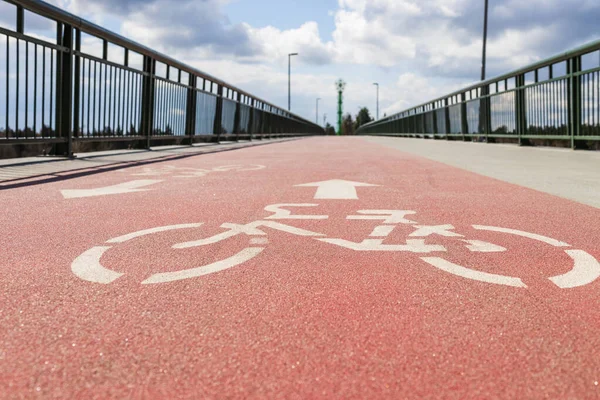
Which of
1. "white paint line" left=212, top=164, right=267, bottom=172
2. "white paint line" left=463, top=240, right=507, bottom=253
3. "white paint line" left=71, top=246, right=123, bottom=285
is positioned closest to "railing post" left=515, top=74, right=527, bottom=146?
"white paint line" left=212, top=164, right=267, bottom=172

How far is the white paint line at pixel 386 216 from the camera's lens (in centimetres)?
404

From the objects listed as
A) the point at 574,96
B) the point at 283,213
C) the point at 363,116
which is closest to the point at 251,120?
the point at 574,96

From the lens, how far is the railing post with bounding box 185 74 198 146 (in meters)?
15.9

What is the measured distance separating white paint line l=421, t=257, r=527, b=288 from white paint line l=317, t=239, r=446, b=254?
0.83 ft

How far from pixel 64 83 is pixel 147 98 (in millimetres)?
3680

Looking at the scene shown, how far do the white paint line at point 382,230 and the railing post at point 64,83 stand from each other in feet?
21.2

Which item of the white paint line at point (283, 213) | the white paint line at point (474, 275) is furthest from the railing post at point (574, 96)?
the white paint line at point (474, 275)

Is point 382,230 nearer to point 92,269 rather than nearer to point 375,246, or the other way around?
point 375,246

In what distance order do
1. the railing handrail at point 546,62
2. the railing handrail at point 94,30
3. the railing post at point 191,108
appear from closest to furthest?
the railing handrail at point 94,30
the railing handrail at point 546,62
the railing post at point 191,108

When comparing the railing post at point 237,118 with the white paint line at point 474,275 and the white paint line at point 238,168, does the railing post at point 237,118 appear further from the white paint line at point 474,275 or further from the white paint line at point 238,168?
the white paint line at point 474,275

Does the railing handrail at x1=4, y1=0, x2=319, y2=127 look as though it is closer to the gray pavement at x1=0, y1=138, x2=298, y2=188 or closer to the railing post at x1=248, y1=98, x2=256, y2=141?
the gray pavement at x1=0, y1=138, x2=298, y2=188

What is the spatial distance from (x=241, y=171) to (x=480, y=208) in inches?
164

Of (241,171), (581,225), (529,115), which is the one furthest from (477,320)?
(529,115)

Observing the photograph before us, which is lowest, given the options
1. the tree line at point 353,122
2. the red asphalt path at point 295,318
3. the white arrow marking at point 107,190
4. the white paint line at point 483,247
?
the red asphalt path at point 295,318
